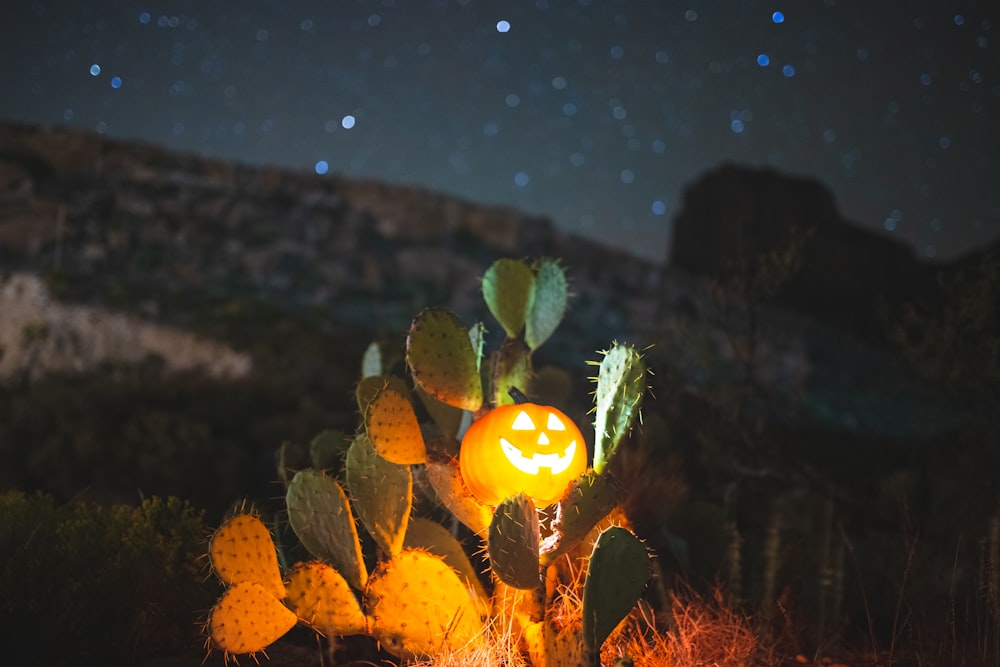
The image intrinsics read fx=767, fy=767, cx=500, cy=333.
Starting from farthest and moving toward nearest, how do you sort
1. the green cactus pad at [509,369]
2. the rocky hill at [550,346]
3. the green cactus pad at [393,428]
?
1. the rocky hill at [550,346]
2. the green cactus pad at [509,369]
3. the green cactus pad at [393,428]

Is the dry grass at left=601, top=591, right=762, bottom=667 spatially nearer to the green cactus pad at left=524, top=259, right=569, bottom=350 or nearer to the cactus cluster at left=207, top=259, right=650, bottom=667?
the cactus cluster at left=207, top=259, right=650, bottom=667

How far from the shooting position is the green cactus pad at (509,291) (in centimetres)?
352

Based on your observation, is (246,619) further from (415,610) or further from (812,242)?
(812,242)

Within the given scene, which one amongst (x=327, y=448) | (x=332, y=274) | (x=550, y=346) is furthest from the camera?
(x=332, y=274)

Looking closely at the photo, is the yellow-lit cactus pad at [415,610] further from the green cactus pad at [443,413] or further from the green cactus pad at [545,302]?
the green cactus pad at [545,302]

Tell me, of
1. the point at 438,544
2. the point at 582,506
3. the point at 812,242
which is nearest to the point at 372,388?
the point at 438,544

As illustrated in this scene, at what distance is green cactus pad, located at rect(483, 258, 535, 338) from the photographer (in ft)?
11.6

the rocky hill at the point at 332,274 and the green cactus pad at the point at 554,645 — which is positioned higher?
the rocky hill at the point at 332,274

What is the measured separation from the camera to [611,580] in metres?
2.57

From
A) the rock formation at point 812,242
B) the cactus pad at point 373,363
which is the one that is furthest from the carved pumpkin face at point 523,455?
the rock formation at point 812,242

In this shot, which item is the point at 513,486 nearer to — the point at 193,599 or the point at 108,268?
the point at 193,599

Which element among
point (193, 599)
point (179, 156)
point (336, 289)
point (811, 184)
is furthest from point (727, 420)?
point (811, 184)

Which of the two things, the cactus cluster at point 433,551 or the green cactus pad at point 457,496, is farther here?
the green cactus pad at point 457,496

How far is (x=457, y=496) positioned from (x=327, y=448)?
124 cm
